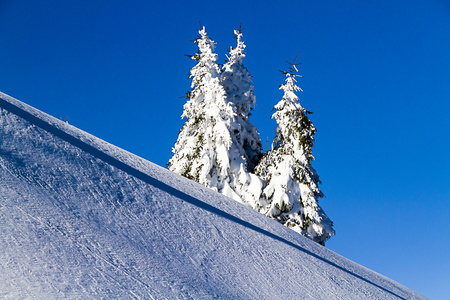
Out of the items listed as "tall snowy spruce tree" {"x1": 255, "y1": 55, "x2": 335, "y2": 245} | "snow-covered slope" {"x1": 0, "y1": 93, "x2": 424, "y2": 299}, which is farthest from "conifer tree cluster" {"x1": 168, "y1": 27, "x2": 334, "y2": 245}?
"snow-covered slope" {"x1": 0, "y1": 93, "x2": 424, "y2": 299}

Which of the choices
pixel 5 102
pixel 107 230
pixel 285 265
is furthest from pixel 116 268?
pixel 5 102

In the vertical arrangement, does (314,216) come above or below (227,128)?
below

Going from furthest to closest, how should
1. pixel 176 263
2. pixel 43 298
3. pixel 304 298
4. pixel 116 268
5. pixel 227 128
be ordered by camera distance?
pixel 227 128 → pixel 304 298 → pixel 176 263 → pixel 116 268 → pixel 43 298

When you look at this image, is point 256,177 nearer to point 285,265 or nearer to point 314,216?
point 314,216

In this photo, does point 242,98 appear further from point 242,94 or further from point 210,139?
point 210,139

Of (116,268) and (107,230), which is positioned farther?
(107,230)

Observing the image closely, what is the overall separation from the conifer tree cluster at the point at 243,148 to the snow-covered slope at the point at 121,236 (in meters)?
6.40

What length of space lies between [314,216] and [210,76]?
Answer: 6567mm

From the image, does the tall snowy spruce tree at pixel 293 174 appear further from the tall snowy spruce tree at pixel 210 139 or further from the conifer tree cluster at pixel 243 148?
the tall snowy spruce tree at pixel 210 139

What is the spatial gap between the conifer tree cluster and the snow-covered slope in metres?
6.40

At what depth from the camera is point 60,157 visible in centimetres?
615

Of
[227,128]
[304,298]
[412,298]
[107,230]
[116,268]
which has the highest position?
[227,128]

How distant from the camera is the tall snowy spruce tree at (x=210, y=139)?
15242mm

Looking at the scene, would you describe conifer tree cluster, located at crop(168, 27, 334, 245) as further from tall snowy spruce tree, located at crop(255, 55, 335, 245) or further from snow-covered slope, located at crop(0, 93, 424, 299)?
snow-covered slope, located at crop(0, 93, 424, 299)
